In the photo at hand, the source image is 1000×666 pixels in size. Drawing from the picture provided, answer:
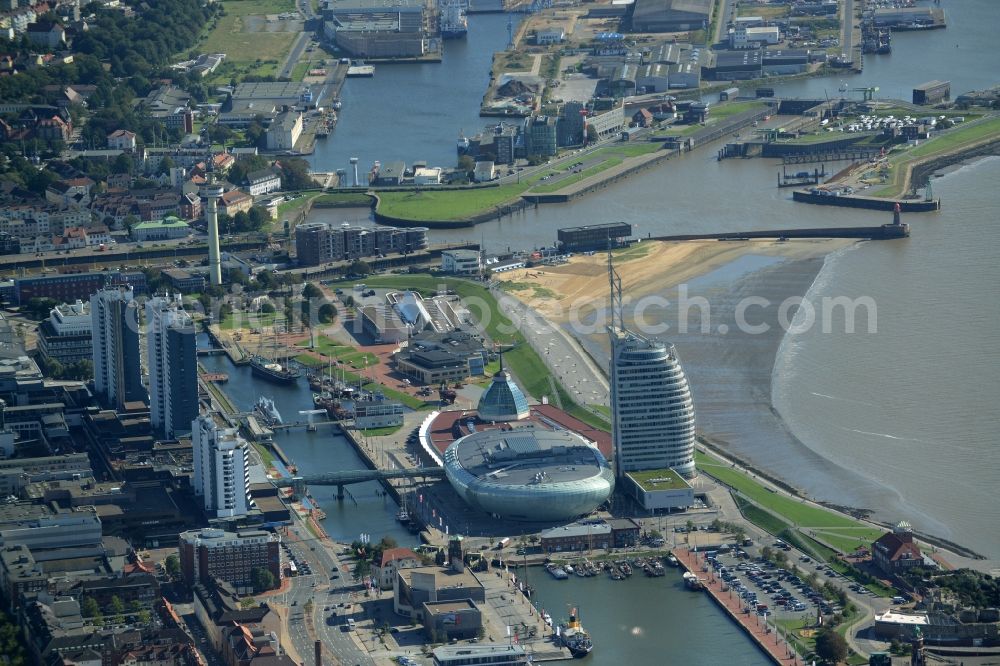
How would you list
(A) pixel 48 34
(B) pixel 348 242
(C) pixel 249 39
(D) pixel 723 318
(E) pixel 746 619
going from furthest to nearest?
(C) pixel 249 39, (A) pixel 48 34, (B) pixel 348 242, (D) pixel 723 318, (E) pixel 746 619

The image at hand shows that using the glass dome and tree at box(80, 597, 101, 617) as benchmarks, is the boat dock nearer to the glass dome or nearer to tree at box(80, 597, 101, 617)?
the glass dome

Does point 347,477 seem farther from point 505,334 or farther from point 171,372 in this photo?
point 505,334

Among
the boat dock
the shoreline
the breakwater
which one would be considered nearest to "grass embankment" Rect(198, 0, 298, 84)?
the breakwater

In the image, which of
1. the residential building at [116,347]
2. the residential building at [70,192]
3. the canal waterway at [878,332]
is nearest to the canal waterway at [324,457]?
the residential building at [116,347]

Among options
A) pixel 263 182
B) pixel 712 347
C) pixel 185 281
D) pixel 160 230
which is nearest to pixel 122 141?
pixel 263 182

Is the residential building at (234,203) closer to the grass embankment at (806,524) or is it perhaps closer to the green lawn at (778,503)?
the green lawn at (778,503)
